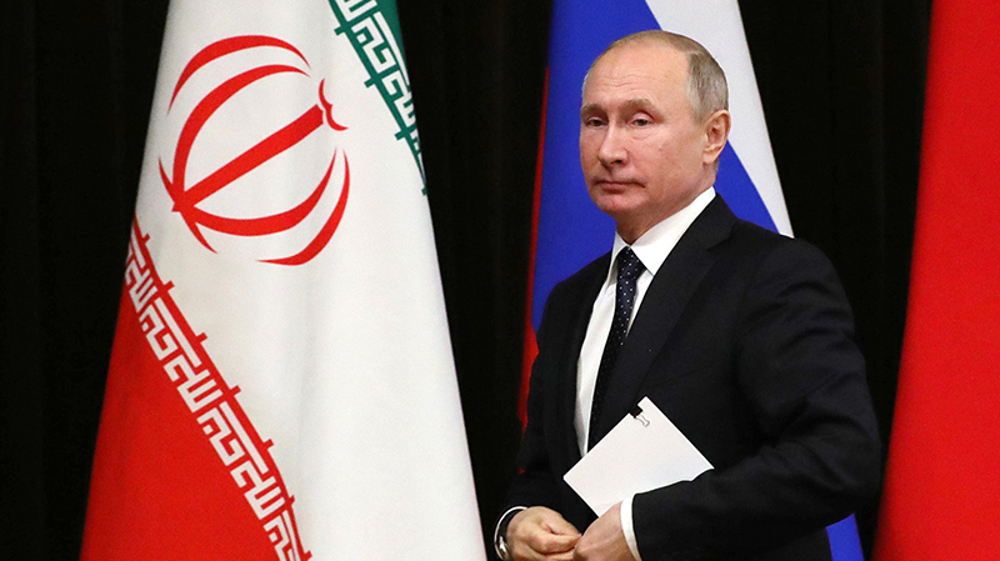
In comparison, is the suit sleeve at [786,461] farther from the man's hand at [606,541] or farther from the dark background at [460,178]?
the dark background at [460,178]

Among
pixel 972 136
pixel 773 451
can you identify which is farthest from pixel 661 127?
pixel 972 136

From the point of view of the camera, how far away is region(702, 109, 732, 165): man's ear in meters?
1.34

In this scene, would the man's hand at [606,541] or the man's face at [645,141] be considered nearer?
the man's hand at [606,541]

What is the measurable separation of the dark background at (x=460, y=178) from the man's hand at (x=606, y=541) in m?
1.12

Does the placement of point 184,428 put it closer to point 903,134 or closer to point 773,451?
point 773,451

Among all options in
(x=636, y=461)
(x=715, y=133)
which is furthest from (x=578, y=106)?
(x=636, y=461)

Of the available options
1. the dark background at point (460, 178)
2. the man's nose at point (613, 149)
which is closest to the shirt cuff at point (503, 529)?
the man's nose at point (613, 149)

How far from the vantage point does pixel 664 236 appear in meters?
1.33

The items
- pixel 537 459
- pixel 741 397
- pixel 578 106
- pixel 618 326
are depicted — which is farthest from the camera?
pixel 578 106

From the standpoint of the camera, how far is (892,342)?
2.32m

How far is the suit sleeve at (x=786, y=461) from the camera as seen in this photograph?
1.05 metres

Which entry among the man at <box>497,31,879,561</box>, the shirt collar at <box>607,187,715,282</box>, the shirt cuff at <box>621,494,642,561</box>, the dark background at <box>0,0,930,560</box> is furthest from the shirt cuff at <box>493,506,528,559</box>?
the dark background at <box>0,0,930,560</box>

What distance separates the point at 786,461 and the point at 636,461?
0.57ft

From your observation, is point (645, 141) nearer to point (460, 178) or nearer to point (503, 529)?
point (503, 529)
